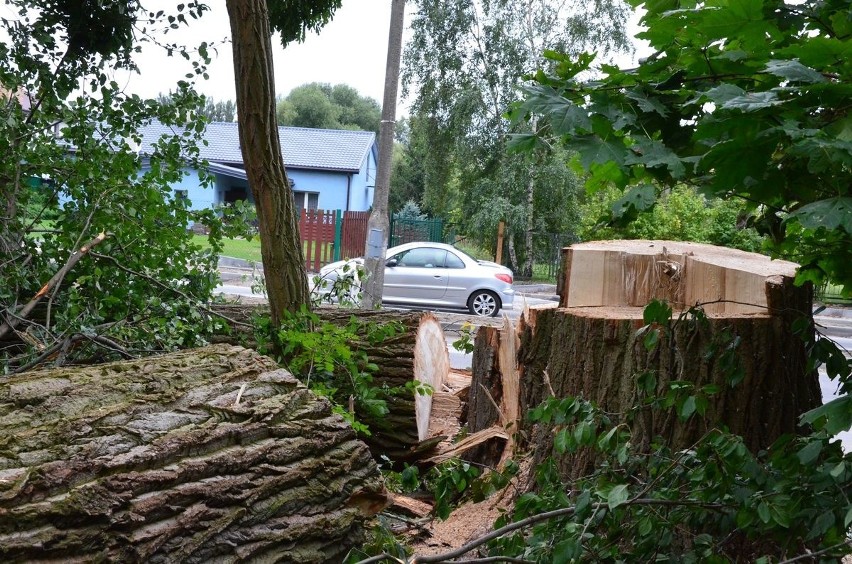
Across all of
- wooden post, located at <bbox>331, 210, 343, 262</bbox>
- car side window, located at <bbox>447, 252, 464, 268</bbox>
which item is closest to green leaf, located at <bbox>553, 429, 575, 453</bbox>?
car side window, located at <bbox>447, 252, 464, 268</bbox>

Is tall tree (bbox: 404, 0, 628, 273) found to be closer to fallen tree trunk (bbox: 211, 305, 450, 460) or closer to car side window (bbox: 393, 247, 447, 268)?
car side window (bbox: 393, 247, 447, 268)

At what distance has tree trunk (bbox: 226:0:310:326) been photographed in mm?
4629

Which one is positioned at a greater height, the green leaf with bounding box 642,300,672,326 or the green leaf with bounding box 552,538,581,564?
the green leaf with bounding box 642,300,672,326

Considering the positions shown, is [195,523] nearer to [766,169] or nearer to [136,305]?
[766,169]

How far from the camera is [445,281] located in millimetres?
17062

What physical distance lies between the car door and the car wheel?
0.61m

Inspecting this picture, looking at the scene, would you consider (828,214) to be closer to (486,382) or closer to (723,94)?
(723,94)

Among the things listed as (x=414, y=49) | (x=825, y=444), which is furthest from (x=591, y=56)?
(x=414, y=49)

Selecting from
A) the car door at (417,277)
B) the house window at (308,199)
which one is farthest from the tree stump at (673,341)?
the house window at (308,199)

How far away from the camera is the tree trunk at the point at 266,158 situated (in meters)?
4.63

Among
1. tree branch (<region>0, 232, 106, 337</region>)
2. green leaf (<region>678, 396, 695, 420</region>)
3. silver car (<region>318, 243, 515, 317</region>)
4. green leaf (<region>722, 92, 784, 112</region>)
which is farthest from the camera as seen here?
silver car (<region>318, 243, 515, 317</region>)

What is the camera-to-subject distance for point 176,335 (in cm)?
493

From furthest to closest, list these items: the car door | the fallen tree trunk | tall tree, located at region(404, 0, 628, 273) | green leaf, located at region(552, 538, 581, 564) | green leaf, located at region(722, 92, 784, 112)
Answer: tall tree, located at region(404, 0, 628, 273) < the car door < the fallen tree trunk < green leaf, located at region(552, 538, 581, 564) < green leaf, located at region(722, 92, 784, 112)

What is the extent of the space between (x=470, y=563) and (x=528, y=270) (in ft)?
85.1
